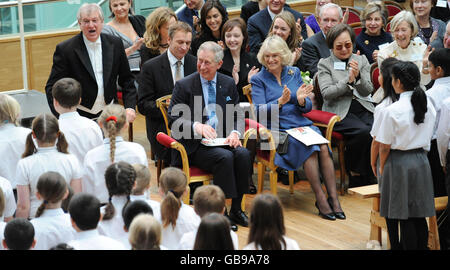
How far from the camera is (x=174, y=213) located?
3.71m

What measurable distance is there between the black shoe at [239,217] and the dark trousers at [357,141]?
128cm

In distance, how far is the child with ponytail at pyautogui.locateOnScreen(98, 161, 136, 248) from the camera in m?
3.64

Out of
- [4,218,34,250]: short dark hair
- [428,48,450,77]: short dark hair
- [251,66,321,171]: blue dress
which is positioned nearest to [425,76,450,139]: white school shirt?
[428,48,450,77]: short dark hair

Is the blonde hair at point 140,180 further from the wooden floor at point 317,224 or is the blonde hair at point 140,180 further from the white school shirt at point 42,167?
the wooden floor at point 317,224

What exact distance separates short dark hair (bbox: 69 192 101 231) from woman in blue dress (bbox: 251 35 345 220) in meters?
2.47

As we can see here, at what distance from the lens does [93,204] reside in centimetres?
323

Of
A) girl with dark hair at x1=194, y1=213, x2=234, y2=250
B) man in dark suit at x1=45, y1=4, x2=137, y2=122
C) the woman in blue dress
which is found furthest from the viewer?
the woman in blue dress

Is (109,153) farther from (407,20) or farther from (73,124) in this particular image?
(407,20)

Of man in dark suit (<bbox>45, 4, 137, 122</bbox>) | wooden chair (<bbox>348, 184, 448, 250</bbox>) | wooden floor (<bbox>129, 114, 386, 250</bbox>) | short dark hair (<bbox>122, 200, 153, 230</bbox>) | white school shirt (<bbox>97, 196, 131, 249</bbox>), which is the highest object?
man in dark suit (<bbox>45, 4, 137, 122</bbox>)

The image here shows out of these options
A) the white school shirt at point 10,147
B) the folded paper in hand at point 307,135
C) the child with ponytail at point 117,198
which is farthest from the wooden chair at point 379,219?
the white school shirt at point 10,147

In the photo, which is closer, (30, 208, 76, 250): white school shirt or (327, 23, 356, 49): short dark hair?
(30, 208, 76, 250): white school shirt

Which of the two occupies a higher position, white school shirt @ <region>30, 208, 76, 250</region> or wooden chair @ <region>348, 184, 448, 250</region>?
white school shirt @ <region>30, 208, 76, 250</region>

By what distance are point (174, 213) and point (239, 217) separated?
1.51 m

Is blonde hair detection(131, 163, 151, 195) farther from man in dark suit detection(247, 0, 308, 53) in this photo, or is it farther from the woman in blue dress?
man in dark suit detection(247, 0, 308, 53)
